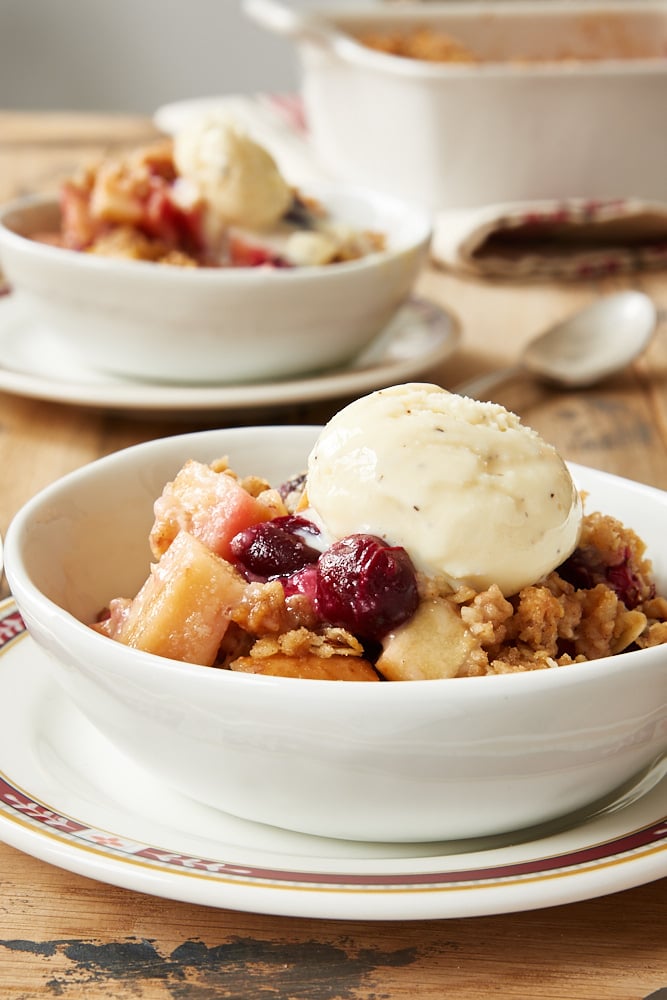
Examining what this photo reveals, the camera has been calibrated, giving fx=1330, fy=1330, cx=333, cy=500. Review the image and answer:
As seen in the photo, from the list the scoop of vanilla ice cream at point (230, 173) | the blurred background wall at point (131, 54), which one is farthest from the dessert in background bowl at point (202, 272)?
the blurred background wall at point (131, 54)

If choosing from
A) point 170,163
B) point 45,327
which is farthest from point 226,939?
point 170,163

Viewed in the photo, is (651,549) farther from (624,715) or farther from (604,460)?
(604,460)

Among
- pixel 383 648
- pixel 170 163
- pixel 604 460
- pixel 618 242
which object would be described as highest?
pixel 383 648

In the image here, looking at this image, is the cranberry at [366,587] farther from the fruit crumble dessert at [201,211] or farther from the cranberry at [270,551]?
the fruit crumble dessert at [201,211]

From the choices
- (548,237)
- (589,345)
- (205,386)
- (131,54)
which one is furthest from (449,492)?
(131,54)

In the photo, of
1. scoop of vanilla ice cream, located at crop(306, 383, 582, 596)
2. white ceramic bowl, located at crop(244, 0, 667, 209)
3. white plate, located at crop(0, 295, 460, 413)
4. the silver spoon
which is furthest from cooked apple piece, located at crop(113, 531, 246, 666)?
white ceramic bowl, located at crop(244, 0, 667, 209)

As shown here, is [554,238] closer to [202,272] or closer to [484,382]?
[484,382]

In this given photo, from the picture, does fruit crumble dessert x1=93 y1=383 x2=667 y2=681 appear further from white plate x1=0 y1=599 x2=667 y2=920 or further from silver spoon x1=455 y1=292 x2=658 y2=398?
silver spoon x1=455 y1=292 x2=658 y2=398
